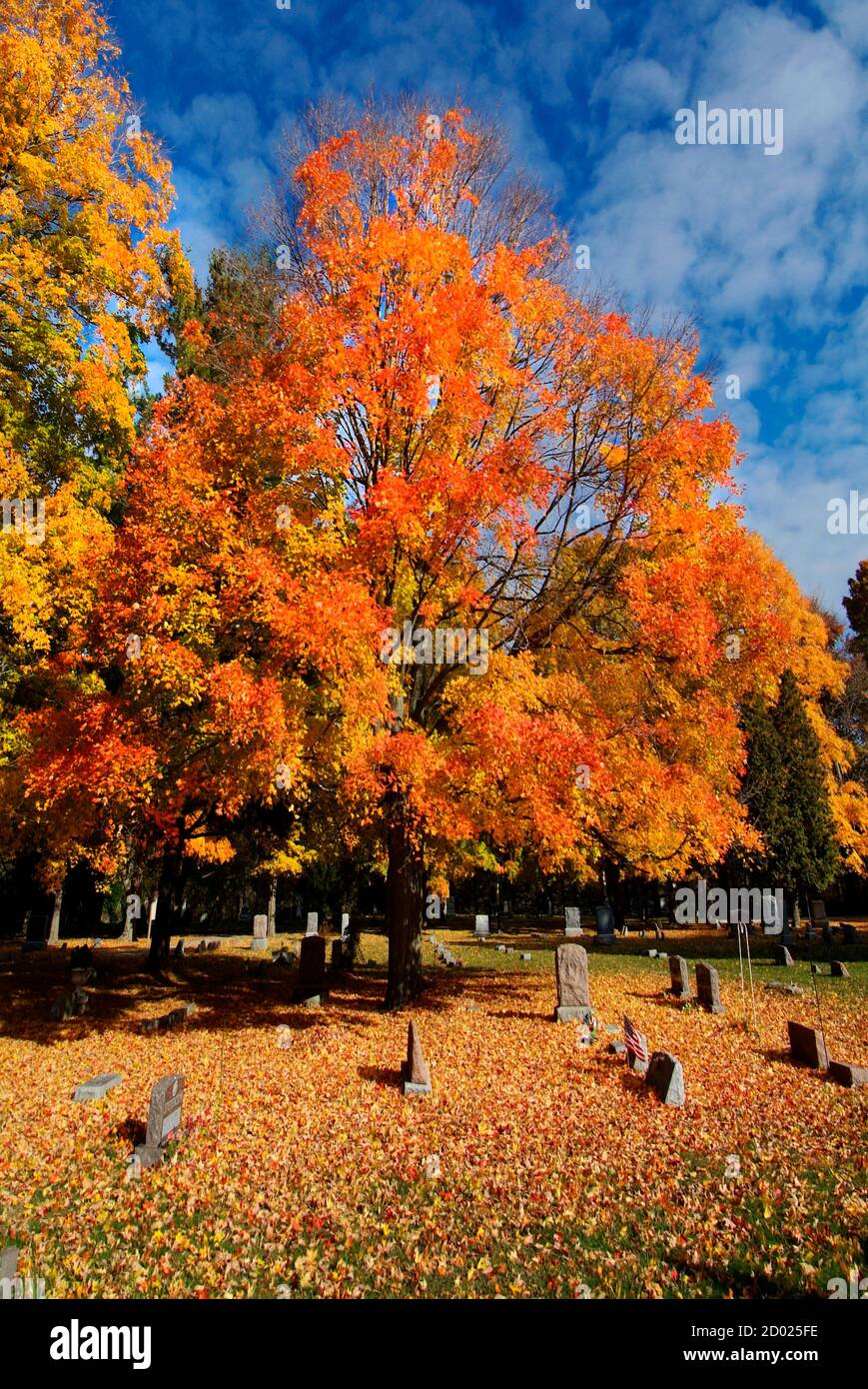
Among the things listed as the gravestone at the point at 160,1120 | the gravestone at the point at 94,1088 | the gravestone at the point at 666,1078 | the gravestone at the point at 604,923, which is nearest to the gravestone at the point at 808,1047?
the gravestone at the point at 666,1078

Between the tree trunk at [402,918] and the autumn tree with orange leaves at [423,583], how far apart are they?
5cm

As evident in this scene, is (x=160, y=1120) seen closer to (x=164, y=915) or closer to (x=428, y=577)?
(x=428, y=577)

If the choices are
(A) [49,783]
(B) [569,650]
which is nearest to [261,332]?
(B) [569,650]

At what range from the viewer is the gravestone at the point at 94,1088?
8.91m

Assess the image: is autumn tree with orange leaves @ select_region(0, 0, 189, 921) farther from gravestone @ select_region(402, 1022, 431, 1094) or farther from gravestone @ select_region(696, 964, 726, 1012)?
gravestone @ select_region(696, 964, 726, 1012)

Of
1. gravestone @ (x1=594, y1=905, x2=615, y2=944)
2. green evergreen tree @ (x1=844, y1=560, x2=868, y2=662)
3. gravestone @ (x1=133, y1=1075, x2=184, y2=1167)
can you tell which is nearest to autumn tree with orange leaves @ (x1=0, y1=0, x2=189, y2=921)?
gravestone @ (x1=133, y1=1075, x2=184, y2=1167)

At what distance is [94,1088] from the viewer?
29.5 feet

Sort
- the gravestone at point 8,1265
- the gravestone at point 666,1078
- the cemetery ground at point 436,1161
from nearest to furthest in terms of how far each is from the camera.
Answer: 1. the gravestone at point 8,1265
2. the cemetery ground at point 436,1161
3. the gravestone at point 666,1078

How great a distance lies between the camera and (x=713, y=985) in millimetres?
13719

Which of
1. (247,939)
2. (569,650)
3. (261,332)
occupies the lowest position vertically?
(247,939)

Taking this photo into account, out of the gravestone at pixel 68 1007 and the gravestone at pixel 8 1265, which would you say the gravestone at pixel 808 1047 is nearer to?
the gravestone at pixel 8 1265

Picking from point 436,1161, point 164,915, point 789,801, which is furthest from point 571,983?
point 789,801

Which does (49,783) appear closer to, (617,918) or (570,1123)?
(570,1123)

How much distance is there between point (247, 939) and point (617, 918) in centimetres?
1692
